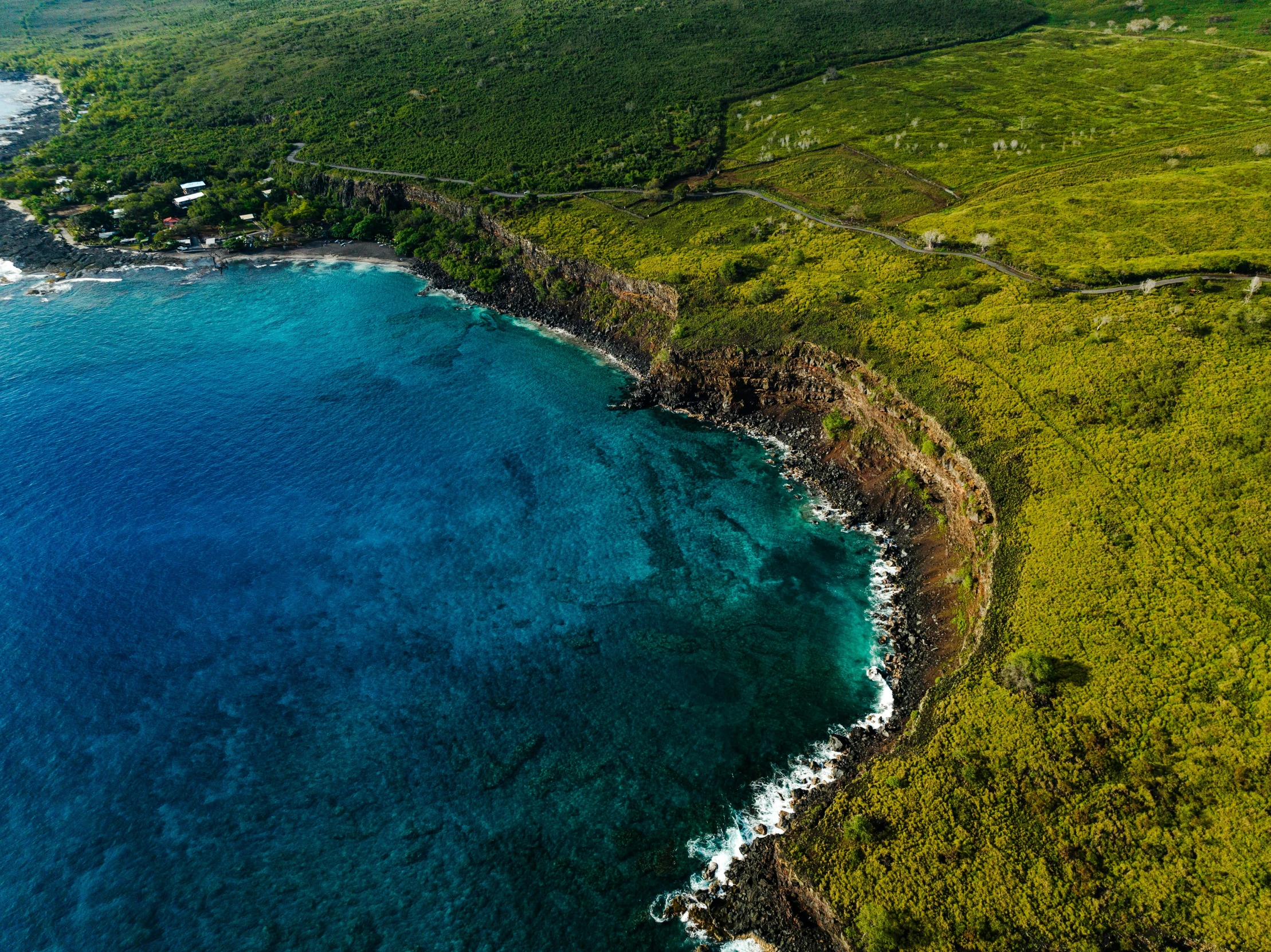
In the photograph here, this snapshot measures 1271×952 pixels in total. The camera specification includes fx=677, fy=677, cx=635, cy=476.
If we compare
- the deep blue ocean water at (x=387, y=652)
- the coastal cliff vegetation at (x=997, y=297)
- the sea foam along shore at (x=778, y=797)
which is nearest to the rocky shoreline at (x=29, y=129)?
the coastal cliff vegetation at (x=997, y=297)

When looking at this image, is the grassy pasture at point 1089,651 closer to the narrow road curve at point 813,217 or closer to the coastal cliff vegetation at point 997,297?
the coastal cliff vegetation at point 997,297

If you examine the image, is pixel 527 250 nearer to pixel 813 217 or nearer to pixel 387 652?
pixel 813 217

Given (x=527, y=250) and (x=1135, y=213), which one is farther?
(x=527, y=250)

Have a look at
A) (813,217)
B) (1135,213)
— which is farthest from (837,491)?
(1135,213)

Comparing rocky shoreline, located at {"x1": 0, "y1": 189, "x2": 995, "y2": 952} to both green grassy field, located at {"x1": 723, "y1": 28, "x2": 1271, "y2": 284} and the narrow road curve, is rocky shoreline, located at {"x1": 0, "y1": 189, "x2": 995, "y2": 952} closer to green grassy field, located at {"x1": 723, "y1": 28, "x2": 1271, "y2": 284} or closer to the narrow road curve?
the narrow road curve

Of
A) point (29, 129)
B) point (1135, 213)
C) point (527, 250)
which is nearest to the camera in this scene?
point (1135, 213)

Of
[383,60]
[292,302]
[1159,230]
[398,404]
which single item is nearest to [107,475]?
[398,404]
